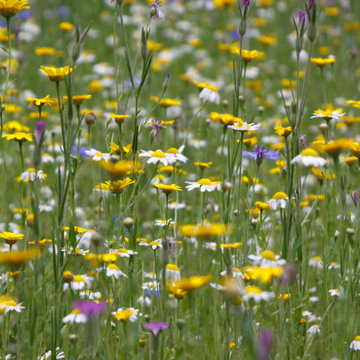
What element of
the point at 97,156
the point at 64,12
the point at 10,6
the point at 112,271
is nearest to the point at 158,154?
the point at 97,156

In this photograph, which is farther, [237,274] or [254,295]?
[237,274]

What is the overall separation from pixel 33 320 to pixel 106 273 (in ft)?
1.22

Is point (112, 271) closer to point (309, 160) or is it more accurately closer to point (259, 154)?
point (309, 160)

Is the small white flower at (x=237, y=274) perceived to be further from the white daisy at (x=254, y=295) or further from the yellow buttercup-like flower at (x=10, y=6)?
the yellow buttercup-like flower at (x=10, y=6)

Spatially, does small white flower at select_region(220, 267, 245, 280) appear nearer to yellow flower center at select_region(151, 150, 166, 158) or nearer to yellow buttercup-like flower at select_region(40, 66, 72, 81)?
yellow flower center at select_region(151, 150, 166, 158)

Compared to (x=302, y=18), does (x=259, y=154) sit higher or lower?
lower

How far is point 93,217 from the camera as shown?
2928 millimetres

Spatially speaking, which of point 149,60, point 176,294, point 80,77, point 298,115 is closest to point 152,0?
point 149,60

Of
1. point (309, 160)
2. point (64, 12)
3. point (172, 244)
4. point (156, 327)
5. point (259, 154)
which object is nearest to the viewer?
point (156, 327)

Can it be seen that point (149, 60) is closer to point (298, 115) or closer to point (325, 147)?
point (298, 115)

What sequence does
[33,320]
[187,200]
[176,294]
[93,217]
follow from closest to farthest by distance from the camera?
[33,320] < [176,294] < [93,217] < [187,200]

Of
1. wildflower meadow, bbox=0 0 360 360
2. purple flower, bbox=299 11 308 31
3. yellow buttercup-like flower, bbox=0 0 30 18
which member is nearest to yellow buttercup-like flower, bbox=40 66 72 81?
wildflower meadow, bbox=0 0 360 360

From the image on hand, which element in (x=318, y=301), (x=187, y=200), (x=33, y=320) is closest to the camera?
(x=33, y=320)

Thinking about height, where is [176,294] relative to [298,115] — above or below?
below
